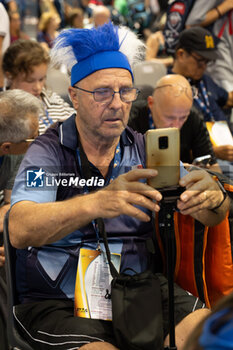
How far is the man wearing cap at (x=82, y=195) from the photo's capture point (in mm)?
1413

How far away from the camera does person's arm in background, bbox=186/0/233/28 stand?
3.76 metres

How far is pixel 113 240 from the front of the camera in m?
1.55

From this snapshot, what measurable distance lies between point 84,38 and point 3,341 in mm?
1147

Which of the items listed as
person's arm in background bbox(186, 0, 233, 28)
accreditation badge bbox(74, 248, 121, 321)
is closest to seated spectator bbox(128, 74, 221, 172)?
accreditation badge bbox(74, 248, 121, 321)

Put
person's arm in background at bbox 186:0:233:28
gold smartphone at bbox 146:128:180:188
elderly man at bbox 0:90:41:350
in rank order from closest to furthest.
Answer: gold smartphone at bbox 146:128:180:188 < elderly man at bbox 0:90:41:350 < person's arm in background at bbox 186:0:233:28

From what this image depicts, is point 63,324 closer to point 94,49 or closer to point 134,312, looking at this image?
point 134,312

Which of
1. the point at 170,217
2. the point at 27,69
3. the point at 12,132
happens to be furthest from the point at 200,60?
the point at 170,217

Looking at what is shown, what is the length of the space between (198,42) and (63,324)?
95.7 inches

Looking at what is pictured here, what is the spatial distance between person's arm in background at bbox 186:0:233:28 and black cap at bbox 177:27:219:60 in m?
0.44

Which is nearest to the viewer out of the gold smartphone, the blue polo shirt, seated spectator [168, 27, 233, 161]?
the gold smartphone

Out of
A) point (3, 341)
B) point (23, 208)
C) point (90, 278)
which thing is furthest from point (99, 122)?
point (3, 341)

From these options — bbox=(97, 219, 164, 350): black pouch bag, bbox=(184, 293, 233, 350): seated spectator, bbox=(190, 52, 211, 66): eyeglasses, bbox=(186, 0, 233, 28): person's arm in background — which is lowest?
bbox=(97, 219, 164, 350): black pouch bag

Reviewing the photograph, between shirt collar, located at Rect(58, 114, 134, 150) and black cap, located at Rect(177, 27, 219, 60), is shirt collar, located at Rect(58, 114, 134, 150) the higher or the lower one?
the lower one

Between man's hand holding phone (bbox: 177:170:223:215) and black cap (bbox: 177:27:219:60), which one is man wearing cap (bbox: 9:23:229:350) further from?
black cap (bbox: 177:27:219:60)
